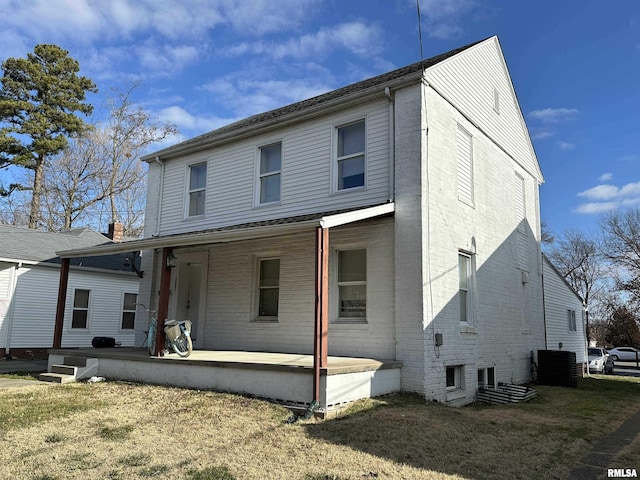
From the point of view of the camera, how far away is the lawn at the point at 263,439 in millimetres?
5086

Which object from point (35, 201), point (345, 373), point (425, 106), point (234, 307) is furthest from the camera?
point (35, 201)

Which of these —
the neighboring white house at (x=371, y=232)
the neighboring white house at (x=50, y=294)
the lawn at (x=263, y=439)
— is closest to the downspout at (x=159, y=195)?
the neighboring white house at (x=371, y=232)

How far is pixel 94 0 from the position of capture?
1212cm

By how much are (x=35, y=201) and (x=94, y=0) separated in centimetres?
1994

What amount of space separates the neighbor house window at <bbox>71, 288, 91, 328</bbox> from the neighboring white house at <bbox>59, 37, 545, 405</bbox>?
6.10m

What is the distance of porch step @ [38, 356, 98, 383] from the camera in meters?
10.6

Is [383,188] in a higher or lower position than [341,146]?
lower

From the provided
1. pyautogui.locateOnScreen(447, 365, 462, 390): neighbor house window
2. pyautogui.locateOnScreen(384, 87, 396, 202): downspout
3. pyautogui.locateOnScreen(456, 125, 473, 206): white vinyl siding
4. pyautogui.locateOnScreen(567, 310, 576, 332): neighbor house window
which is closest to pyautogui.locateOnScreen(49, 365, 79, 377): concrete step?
pyautogui.locateOnScreen(384, 87, 396, 202): downspout

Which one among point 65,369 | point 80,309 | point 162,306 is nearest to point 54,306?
point 80,309

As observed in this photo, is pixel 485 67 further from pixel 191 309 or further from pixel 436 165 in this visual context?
pixel 191 309

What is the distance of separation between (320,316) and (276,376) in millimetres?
1342

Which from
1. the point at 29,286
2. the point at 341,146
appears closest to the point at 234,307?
the point at 341,146

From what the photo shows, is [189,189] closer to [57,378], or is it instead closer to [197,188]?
[197,188]

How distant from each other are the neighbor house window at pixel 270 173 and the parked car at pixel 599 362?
63.9ft
